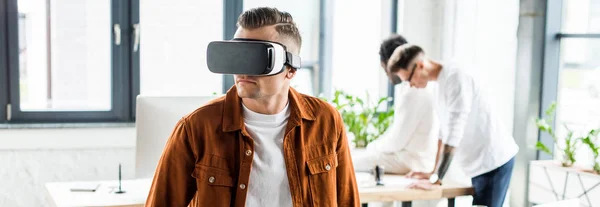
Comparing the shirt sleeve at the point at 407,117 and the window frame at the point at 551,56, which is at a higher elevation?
the window frame at the point at 551,56

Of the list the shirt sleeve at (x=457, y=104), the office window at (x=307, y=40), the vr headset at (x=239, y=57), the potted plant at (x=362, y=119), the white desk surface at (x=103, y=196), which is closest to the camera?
the vr headset at (x=239, y=57)

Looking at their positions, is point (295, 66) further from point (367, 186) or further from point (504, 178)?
point (504, 178)

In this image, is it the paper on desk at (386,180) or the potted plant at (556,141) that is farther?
the paper on desk at (386,180)

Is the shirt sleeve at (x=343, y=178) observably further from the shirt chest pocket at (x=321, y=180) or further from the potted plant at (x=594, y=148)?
the potted plant at (x=594, y=148)

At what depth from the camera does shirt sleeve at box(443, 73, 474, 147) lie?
123 inches

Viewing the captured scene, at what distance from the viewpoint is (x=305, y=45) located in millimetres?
4664

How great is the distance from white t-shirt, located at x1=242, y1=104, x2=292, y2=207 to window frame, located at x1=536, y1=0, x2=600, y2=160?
6.74ft

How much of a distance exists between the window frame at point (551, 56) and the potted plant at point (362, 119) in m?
1.12

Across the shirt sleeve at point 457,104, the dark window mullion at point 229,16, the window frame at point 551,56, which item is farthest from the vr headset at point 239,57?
the dark window mullion at point 229,16

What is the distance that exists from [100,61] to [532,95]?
93.1 inches

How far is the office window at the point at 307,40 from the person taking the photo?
4.60 meters

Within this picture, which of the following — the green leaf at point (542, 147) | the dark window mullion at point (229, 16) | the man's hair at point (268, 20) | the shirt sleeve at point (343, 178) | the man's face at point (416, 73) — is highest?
the dark window mullion at point (229, 16)

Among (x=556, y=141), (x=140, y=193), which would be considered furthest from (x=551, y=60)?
(x=140, y=193)

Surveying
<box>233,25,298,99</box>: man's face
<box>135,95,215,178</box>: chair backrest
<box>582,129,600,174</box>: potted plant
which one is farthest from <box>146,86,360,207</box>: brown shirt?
<box>582,129,600,174</box>: potted plant
